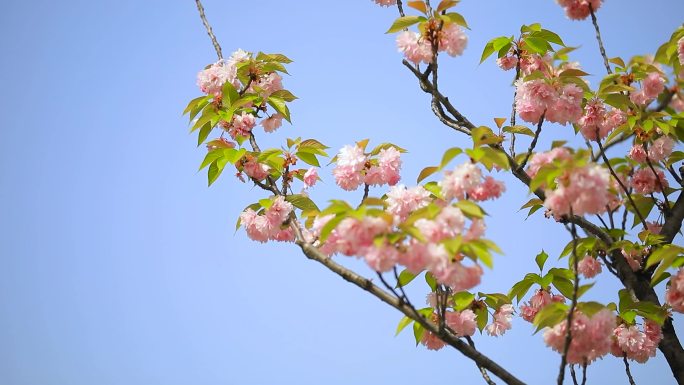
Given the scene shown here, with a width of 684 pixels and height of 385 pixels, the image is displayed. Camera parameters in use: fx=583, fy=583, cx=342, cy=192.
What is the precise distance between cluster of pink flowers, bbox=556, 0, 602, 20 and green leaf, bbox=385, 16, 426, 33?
1.26 meters

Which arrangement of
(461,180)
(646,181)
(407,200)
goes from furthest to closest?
(646,181) → (407,200) → (461,180)

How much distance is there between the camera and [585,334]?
243cm

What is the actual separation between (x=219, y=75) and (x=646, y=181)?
122 inches

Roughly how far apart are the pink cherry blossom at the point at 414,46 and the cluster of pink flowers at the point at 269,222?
105 centimetres

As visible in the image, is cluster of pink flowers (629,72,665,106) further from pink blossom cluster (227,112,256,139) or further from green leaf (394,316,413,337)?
pink blossom cluster (227,112,256,139)

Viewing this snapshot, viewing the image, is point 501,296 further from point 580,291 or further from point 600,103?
point 600,103

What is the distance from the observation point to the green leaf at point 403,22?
2996mm

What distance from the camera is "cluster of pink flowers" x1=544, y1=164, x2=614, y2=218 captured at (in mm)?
2098

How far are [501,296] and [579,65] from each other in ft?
4.76

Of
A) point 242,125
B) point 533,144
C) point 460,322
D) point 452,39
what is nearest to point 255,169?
point 242,125

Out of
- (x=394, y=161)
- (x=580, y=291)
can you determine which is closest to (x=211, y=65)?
(x=394, y=161)

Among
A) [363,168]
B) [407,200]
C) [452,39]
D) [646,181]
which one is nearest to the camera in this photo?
[407,200]

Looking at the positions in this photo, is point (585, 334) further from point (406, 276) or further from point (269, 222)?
point (269, 222)

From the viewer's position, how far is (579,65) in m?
3.47
